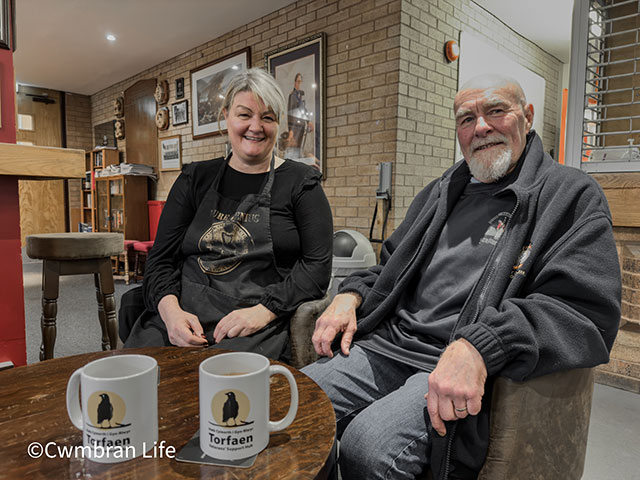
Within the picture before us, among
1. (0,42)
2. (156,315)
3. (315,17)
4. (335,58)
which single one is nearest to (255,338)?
(156,315)

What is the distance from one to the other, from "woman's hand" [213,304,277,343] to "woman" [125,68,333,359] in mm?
14

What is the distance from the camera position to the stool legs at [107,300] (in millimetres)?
2301

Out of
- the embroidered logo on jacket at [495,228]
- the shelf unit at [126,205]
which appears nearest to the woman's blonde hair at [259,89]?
the embroidered logo on jacket at [495,228]

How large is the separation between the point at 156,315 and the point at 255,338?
42cm

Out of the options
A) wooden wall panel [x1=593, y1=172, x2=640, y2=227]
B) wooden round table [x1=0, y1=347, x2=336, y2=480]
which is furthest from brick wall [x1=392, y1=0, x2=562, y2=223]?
wooden round table [x1=0, y1=347, x2=336, y2=480]

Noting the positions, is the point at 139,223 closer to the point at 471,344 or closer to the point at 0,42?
the point at 0,42

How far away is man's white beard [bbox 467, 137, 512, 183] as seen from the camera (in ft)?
4.24

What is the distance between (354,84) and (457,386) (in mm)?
3304

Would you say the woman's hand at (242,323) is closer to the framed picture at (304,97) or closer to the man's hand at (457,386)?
the man's hand at (457,386)

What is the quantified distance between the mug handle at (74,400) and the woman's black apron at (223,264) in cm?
84

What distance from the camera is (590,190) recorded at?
1053 mm

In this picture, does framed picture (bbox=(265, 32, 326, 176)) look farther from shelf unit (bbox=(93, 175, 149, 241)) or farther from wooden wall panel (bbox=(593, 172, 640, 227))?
shelf unit (bbox=(93, 175, 149, 241))

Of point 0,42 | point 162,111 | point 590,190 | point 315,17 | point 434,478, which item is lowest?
point 434,478

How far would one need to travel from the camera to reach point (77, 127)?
25.5 feet
